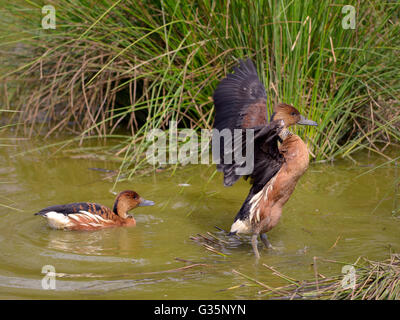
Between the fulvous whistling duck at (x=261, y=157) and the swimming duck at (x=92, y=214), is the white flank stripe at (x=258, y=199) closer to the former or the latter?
the fulvous whistling duck at (x=261, y=157)

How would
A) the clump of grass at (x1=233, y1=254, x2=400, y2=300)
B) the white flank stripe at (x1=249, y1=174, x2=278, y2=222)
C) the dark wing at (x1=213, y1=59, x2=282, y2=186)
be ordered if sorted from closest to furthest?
the clump of grass at (x1=233, y1=254, x2=400, y2=300) < the dark wing at (x1=213, y1=59, x2=282, y2=186) < the white flank stripe at (x1=249, y1=174, x2=278, y2=222)

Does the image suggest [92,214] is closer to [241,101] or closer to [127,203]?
[127,203]

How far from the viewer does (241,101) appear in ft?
17.7

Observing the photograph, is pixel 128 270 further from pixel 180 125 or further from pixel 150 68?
pixel 180 125

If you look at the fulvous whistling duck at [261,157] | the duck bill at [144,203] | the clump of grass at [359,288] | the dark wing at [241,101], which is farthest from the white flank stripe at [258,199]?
the clump of grass at [359,288]

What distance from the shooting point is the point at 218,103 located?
Result: 5.46 metres

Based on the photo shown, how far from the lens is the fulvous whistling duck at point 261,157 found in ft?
16.0

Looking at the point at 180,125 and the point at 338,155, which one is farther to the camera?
the point at 180,125

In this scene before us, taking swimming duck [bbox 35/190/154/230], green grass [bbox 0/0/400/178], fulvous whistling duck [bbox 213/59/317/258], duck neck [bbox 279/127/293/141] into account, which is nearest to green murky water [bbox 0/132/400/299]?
swimming duck [bbox 35/190/154/230]

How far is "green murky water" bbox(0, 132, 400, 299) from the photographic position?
13.7 feet

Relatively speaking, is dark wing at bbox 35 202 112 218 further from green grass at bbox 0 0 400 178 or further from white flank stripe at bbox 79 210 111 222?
green grass at bbox 0 0 400 178

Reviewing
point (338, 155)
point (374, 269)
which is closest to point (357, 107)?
point (338, 155)

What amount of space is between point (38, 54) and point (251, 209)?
415cm

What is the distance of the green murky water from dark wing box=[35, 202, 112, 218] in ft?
0.56
